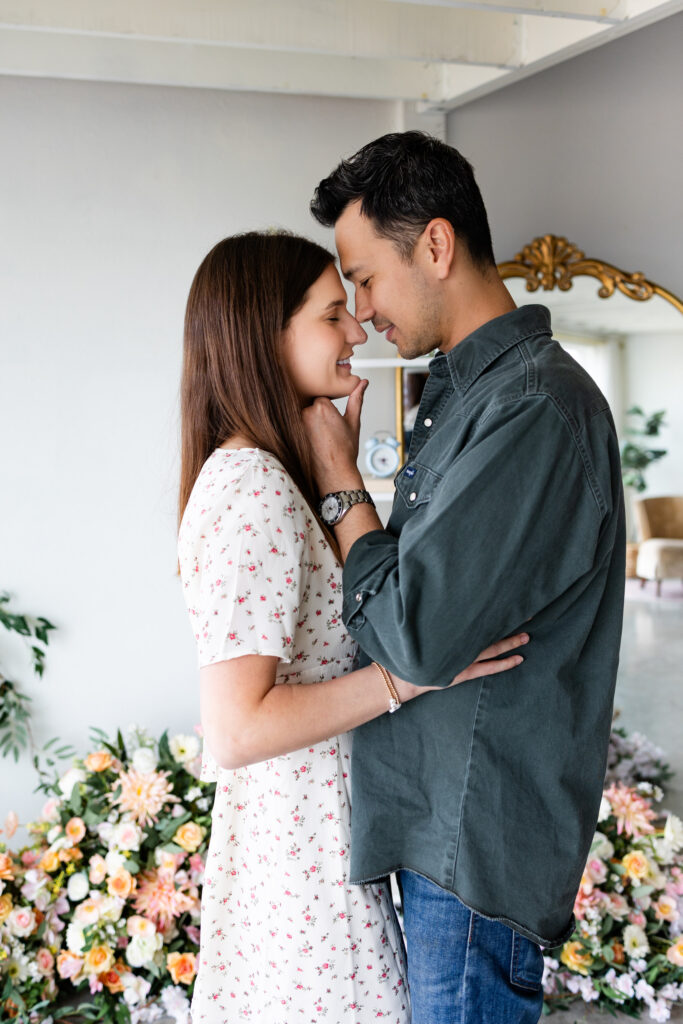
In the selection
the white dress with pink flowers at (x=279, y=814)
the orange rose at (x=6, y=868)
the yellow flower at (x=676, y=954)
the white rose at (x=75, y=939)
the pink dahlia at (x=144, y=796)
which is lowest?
the yellow flower at (x=676, y=954)

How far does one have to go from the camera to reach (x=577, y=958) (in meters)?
2.75

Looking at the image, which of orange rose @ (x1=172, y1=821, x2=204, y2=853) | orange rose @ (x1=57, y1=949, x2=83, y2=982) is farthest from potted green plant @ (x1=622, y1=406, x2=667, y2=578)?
orange rose @ (x1=57, y1=949, x2=83, y2=982)

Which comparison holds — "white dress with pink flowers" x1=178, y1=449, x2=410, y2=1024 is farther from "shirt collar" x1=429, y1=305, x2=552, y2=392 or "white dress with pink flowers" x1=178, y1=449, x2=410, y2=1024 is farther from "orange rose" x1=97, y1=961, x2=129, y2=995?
"orange rose" x1=97, y1=961, x2=129, y2=995

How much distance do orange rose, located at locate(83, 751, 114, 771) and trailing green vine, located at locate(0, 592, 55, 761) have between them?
0.46 metres

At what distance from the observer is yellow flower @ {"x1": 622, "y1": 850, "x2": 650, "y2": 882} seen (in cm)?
284

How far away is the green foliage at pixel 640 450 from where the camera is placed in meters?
3.73

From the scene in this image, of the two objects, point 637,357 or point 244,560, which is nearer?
point 244,560

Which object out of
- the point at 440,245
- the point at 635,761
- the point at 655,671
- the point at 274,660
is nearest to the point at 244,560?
the point at 274,660

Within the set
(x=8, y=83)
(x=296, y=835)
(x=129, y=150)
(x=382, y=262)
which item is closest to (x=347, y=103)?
(x=129, y=150)

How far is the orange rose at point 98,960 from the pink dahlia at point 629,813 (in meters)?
1.55

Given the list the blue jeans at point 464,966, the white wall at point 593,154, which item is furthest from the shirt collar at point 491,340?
the white wall at point 593,154

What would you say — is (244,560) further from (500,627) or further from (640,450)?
(640,450)

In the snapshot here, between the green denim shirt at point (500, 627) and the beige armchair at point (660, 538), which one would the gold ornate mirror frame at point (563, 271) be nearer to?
the beige armchair at point (660, 538)

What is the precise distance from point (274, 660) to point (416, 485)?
14.1 inches
